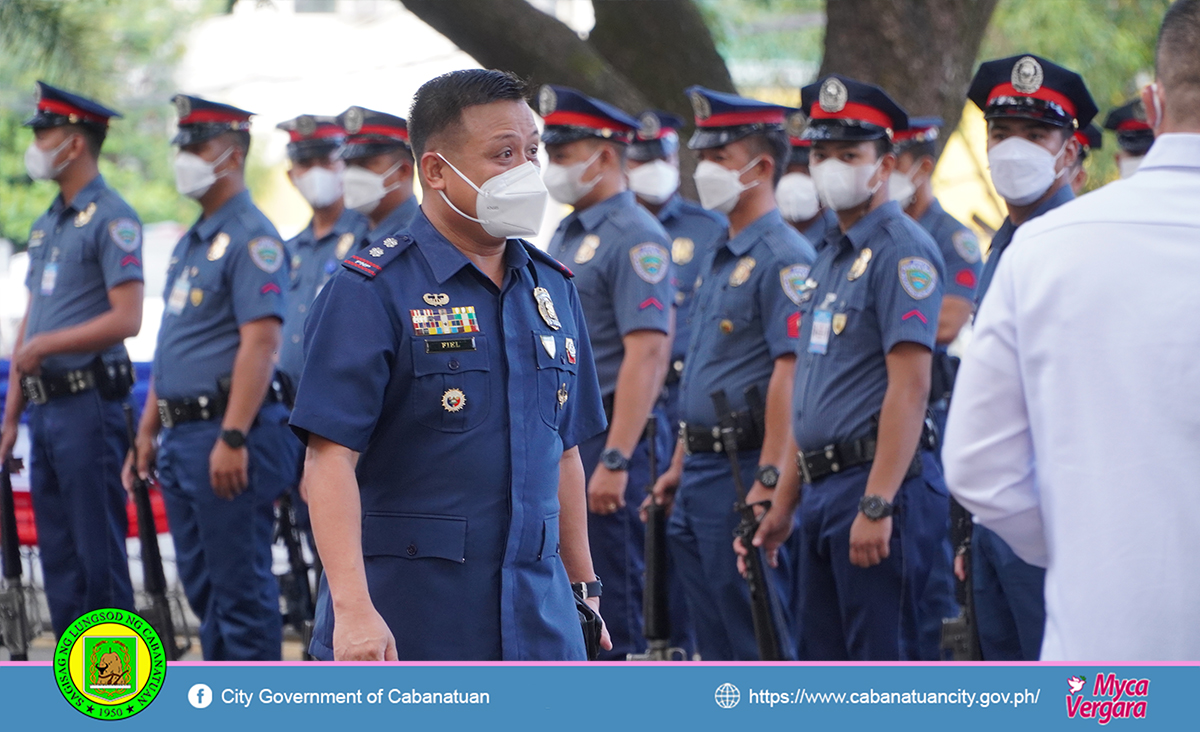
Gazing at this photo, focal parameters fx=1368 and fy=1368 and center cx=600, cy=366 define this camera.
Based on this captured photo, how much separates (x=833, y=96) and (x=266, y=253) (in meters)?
2.33

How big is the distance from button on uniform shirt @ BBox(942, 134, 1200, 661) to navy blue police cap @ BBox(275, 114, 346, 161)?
495 centimetres

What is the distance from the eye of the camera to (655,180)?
7.00 meters

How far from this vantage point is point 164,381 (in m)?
5.40

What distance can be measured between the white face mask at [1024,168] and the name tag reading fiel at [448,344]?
2059 millimetres

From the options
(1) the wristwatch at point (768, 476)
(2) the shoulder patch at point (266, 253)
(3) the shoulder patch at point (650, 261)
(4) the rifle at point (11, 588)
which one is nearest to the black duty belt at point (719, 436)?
(1) the wristwatch at point (768, 476)

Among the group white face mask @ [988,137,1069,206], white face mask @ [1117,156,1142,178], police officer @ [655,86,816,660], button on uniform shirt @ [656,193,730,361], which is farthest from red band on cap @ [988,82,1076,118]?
button on uniform shirt @ [656,193,730,361]

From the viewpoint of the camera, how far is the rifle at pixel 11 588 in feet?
18.6

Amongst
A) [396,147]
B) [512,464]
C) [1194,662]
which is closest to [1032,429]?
[1194,662]

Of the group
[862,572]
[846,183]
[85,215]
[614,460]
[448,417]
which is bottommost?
[862,572]

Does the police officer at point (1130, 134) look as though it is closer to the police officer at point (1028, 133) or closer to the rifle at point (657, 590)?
the police officer at point (1028, 133)

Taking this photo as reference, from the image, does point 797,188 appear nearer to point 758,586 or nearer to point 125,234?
point 758,586
